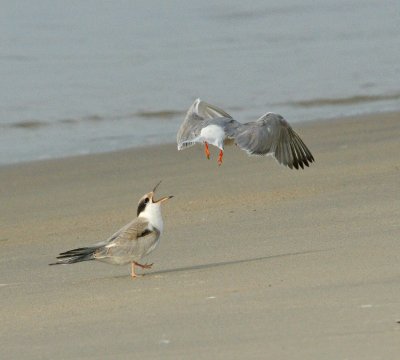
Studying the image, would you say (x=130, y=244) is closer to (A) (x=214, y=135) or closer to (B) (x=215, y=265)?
(B) (x=215, y=265)

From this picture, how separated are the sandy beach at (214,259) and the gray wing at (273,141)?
33 centimetres

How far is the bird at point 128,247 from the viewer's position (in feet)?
23.4

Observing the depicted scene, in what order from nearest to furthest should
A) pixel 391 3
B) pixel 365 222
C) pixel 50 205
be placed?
pixel 365 222, pixel 50 205, pixel 391 3

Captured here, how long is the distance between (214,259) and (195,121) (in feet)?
7.60

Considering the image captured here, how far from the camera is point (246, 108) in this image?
15.6 m

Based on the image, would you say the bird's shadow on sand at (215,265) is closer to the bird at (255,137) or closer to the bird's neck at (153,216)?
the bird's neck at (153,216)

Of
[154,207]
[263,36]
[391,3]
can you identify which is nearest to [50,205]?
[154,207]

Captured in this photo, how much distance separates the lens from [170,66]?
18.7m

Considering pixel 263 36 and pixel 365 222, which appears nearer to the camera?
pixel 365 222

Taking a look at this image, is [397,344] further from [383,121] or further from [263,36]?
[263,36]

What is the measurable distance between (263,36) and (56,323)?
16.3m

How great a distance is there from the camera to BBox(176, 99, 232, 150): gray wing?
916 centimetres

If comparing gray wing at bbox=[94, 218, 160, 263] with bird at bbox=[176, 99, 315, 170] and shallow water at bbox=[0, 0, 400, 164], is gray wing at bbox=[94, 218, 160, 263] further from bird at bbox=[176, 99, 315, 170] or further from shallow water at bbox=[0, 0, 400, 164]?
shallow water at bbox=[0, 0, 400, 164]

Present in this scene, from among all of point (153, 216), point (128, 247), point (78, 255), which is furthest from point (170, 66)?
point (78, 255)
